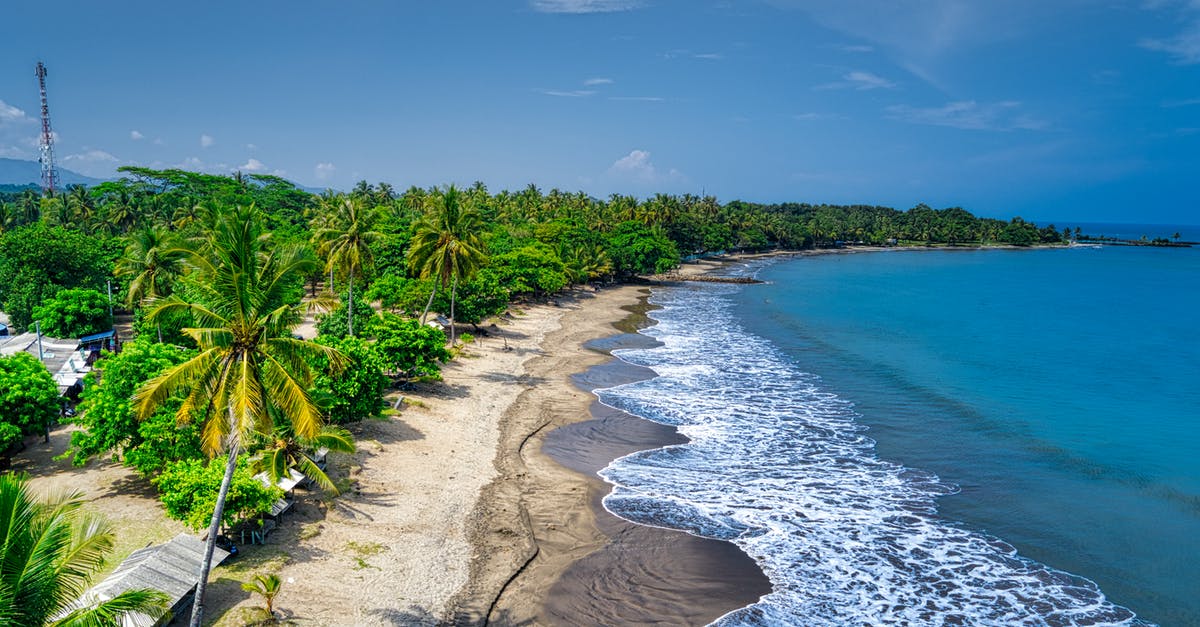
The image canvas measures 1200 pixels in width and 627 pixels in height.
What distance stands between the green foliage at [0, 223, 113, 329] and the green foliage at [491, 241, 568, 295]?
3031cm

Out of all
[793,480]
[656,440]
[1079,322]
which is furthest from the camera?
[1079,322]

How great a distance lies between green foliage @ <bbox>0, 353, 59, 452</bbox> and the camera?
2247cm

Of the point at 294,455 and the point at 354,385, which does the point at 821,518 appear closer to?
the point at 294,455

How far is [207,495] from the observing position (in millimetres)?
18672

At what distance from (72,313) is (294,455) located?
28057 millimetres

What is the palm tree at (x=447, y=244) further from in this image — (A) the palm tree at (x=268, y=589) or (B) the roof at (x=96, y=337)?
(A) the palm tree at (x=268, y=589)

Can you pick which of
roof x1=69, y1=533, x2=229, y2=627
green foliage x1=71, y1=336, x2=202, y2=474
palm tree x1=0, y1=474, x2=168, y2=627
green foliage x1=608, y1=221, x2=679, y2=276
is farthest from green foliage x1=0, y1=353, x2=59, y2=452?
green foliage x1=608, y1=221, x2=679, y2=276

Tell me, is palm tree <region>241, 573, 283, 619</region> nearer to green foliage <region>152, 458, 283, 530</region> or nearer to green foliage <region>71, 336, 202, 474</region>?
green foliage <region>152, 458, 283, 530</region>

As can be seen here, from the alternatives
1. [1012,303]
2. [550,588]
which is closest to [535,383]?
[550,588]

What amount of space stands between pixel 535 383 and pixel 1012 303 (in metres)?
74.4

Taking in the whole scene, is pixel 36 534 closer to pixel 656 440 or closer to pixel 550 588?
pixel 550 588

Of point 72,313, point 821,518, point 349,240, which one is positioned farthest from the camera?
point 72,313

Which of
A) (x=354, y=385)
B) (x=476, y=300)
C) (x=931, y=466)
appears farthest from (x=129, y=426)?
(x=931, y=466)

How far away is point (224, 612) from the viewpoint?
16359 mm
